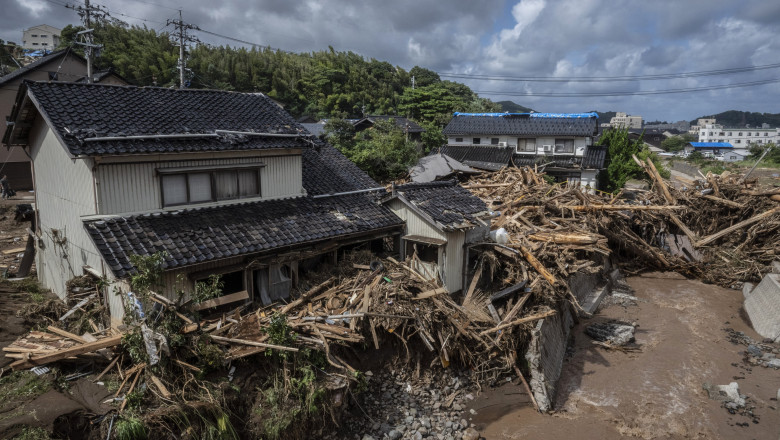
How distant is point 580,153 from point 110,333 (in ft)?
111

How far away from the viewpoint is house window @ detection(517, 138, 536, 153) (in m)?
36.4

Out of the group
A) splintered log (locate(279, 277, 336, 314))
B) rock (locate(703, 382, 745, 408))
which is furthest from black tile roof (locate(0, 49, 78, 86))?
rock (locate(703, 382, 745, 408))

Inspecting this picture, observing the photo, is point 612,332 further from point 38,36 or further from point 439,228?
point 38,36

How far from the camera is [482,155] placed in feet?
107

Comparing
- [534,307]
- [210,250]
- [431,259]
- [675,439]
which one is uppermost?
[210,250]

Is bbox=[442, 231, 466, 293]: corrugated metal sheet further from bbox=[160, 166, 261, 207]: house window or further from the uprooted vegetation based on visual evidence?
bbox=[160, 166, 261, 207]: house window

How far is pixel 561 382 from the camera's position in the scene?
1257cm

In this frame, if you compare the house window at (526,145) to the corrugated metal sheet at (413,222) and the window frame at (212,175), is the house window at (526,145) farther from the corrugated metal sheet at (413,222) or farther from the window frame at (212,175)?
the window frame at (212,175)

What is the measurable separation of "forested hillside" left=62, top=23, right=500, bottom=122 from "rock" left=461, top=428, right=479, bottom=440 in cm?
3724

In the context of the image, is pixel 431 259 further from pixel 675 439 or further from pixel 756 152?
pixel 756 152

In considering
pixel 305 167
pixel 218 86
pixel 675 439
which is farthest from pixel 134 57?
pixel 675 439

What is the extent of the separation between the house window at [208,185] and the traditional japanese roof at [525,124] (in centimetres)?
2783

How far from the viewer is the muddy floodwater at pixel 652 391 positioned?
35.0 feet

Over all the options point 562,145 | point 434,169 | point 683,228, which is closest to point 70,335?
point 434,169
